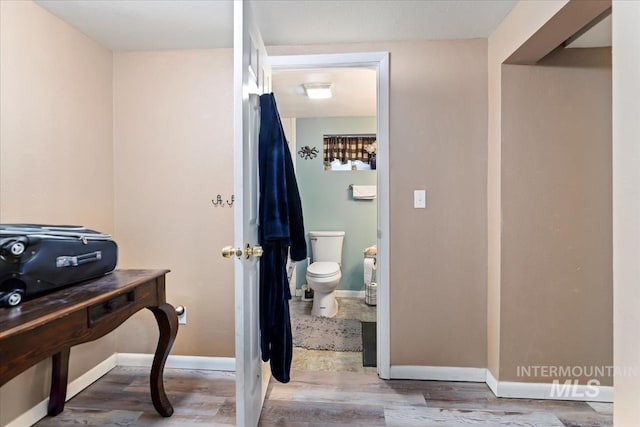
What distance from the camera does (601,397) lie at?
1.60 meters

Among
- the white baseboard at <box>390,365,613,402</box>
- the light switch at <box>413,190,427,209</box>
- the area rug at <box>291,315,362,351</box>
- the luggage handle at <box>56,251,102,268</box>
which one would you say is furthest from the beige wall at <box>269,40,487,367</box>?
the luggage handle at <box>56,251,102,268</box>

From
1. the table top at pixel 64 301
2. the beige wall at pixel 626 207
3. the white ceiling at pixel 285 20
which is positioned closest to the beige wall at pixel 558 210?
the white ceiling at pixel 285 20

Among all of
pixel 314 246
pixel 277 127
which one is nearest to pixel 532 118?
pixel 277 127

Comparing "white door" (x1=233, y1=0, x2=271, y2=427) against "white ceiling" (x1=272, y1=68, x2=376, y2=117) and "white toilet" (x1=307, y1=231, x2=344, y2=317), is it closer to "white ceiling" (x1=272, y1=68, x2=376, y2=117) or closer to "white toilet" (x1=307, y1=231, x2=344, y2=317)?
"white ceiling" (x1=272, y1=68, x2=376, y2=117)

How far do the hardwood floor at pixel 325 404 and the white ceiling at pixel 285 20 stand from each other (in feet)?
6.67

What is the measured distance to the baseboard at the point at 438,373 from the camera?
1772 mm

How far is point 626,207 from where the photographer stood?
2.81 ft

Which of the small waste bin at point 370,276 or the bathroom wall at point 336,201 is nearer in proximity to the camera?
the small waste bin at point 370,276

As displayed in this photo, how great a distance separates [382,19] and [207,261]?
1729 millimetres

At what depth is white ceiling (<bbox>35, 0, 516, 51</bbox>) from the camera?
1.43 meters

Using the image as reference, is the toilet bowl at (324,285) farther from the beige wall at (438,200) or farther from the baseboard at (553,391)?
the baseboard at (553,391)

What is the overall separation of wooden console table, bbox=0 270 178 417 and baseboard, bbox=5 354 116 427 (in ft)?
0.12

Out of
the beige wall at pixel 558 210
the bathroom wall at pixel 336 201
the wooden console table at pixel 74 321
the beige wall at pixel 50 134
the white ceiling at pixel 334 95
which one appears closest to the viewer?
the wooden console table at pixel 74 321

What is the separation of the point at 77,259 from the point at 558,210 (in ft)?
7.48
